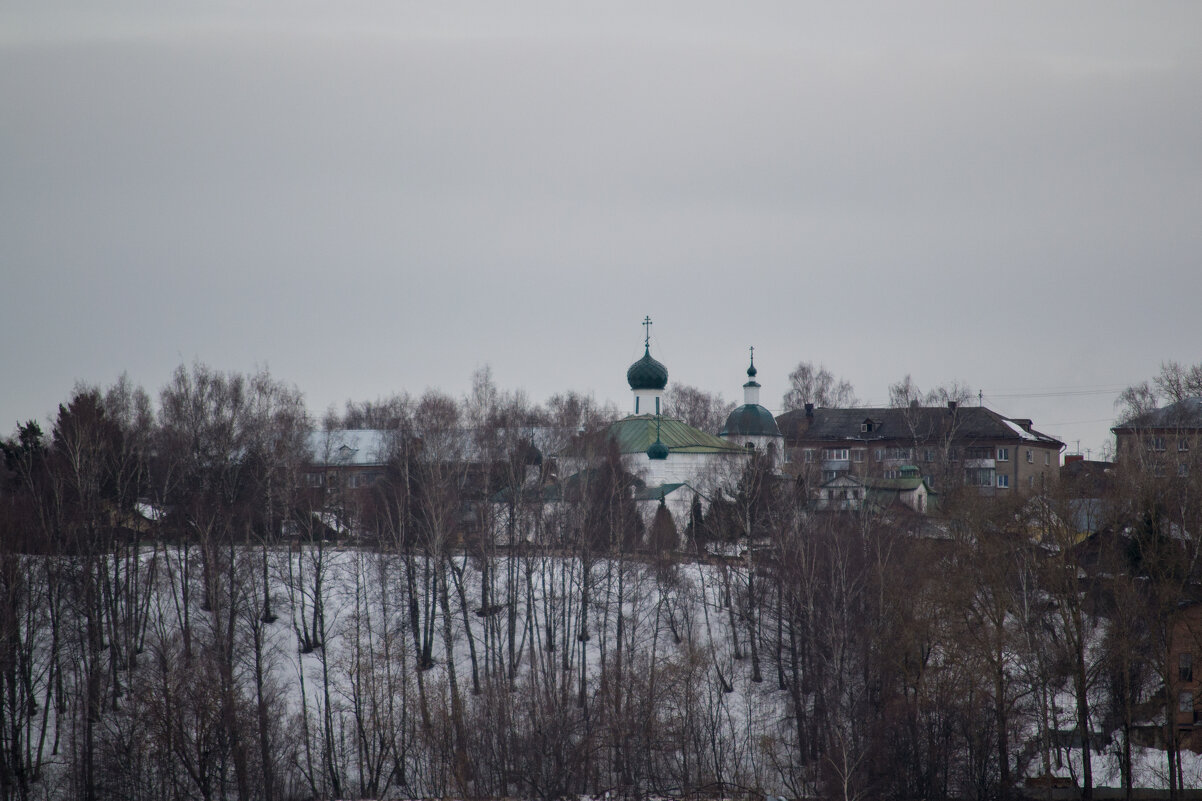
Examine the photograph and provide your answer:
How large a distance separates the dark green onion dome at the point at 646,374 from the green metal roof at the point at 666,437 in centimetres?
196

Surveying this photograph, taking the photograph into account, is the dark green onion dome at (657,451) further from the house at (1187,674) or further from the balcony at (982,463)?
the house at (1187,674)

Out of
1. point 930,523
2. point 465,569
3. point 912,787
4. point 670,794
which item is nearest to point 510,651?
point 465,569

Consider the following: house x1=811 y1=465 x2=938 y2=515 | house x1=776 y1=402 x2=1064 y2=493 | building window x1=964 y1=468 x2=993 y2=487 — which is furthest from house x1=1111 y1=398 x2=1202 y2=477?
house x1=811 y1=465 x2=938 y2=515

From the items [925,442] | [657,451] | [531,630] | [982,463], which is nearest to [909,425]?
[925,442]

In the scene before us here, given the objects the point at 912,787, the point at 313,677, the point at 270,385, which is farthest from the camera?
the point at 270,385

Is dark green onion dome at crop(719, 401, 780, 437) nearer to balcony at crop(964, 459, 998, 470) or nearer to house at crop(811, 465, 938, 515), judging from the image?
house at crop(811, 465, 938, 515)

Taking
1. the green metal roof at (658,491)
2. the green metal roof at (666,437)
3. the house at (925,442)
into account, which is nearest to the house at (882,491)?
the house at (925,442)

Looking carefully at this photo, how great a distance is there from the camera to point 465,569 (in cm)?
3991

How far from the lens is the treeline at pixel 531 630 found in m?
31.9

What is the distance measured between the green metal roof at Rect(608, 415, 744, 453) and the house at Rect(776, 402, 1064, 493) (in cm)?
809

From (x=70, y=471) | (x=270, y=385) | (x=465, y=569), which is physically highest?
(x=270, y=385)

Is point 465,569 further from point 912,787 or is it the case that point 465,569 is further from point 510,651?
point 912,787

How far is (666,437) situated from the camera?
5388 cm

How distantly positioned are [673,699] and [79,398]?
20423mm
